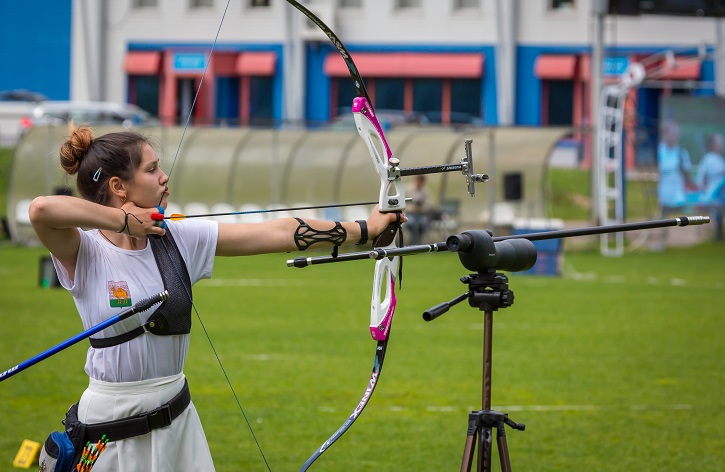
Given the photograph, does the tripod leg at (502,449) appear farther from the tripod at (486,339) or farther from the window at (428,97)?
the window at (428,97)

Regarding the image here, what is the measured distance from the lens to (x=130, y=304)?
3.49 meters

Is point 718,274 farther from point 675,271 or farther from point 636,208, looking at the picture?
point 636,208

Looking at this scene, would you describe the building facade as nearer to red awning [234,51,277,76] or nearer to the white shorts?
red awning [234,51,277,76]

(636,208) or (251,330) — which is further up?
(636,208)

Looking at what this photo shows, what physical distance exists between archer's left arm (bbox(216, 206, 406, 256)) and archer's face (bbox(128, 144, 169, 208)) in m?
0.24

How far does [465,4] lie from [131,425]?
32.6 meters

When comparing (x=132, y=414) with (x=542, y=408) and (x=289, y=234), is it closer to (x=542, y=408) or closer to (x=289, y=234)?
(x=289, y=234)

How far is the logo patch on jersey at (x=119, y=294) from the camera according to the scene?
3.49m

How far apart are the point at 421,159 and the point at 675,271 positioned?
4746 millimetres

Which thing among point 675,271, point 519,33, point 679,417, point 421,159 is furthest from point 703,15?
point 519,33

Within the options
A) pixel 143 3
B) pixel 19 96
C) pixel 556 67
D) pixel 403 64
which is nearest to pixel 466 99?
pixel 403 64

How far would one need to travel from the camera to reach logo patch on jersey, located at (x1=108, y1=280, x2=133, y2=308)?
3.49 m

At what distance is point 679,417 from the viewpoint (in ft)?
24.6

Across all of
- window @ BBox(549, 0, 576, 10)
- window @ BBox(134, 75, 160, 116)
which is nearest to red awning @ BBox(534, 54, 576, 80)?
window @ BBox(549, 0, 576, 10)
